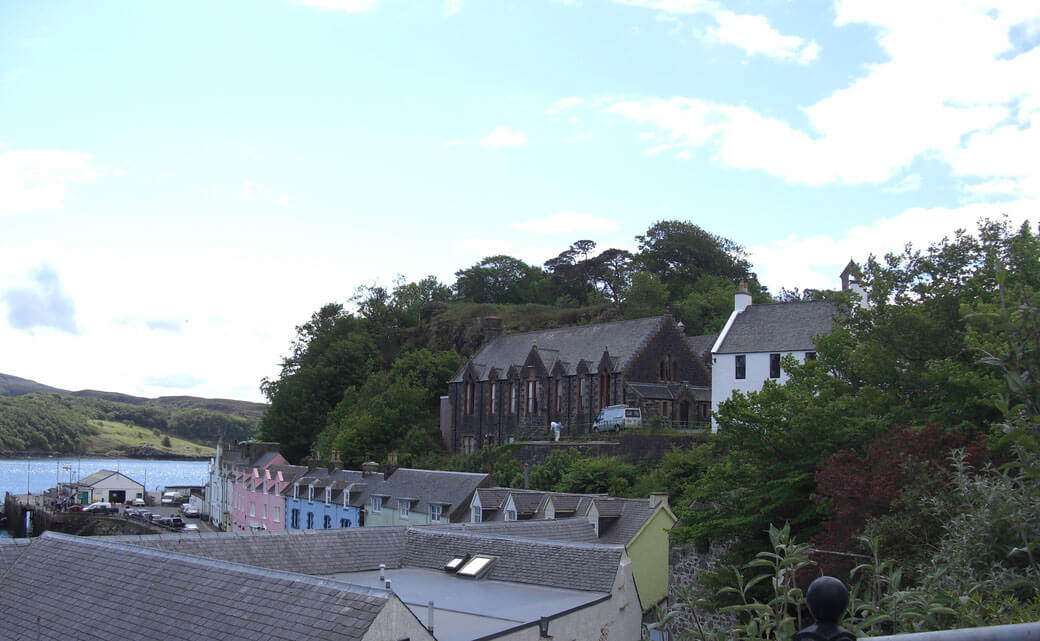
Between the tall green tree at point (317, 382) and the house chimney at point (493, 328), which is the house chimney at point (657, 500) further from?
the tall green tree at point (317, 382)

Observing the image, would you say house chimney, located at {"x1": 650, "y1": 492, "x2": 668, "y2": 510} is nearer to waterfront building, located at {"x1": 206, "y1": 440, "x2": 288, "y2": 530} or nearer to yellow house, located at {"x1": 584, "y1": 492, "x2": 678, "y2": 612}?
yellow house, located at {"x1": 584, "y1": 492, "x2": 678, "y2": 612}

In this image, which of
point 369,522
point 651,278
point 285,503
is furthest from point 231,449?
point 651,278

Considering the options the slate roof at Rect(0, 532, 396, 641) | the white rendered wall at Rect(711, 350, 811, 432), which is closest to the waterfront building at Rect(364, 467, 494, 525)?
the white rendered wall at Rect(711, 350, 811, 432)

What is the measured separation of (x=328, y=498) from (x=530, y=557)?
31.7 m

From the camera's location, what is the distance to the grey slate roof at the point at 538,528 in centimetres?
2988

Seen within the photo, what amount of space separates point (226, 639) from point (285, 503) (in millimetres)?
48103

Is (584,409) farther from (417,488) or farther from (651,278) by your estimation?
(651,278)

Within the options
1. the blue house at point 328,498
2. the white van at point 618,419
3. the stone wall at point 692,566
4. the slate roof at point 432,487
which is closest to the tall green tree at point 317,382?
the blue house at point 328,498

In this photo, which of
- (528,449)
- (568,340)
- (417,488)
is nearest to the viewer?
(417,488)

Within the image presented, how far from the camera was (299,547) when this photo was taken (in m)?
24.8

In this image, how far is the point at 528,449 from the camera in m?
54.1

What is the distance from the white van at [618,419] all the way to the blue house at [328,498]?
14.5 metres

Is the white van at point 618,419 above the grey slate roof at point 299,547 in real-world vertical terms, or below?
above

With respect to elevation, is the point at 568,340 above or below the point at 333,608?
above
